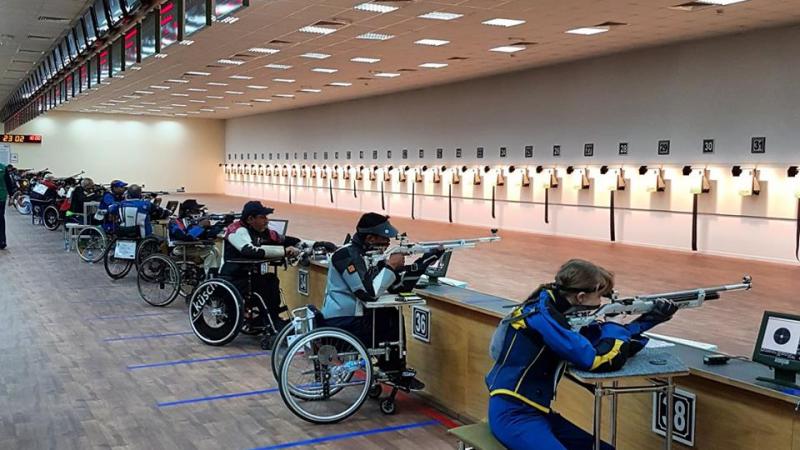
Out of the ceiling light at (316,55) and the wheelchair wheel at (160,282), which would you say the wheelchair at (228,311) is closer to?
the wheelchair wheel at (160,282)

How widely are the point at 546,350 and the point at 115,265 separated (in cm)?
925

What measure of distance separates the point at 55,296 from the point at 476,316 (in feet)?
21.8

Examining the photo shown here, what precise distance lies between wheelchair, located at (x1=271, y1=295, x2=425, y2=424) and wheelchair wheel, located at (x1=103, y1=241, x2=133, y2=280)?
6445 millimetres

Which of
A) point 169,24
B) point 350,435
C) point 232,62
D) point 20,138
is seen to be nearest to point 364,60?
point 232,62

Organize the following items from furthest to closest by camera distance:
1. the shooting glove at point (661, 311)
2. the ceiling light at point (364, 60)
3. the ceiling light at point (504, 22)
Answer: the ceiling light at point (364, 60)
the ceiling light at point (504, 22)
the shooting glove at point (661, 311)

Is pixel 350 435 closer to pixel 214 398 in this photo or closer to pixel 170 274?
pixel 214 398

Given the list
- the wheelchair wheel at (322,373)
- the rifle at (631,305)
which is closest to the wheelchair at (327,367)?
the wheelchair wheel at (322,373)

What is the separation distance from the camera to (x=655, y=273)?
36.3 feet

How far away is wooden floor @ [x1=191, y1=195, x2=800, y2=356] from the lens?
733 cm

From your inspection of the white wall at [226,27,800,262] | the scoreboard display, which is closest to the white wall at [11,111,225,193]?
the scoreboard display

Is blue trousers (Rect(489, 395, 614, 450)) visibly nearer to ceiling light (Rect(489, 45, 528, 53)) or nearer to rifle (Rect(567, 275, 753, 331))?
rifle (Rect(567, 275, 753, 331))

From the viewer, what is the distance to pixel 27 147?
35.6 m

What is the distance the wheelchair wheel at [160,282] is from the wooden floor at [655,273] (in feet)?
11.6

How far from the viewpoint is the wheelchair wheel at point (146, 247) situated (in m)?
10.1
